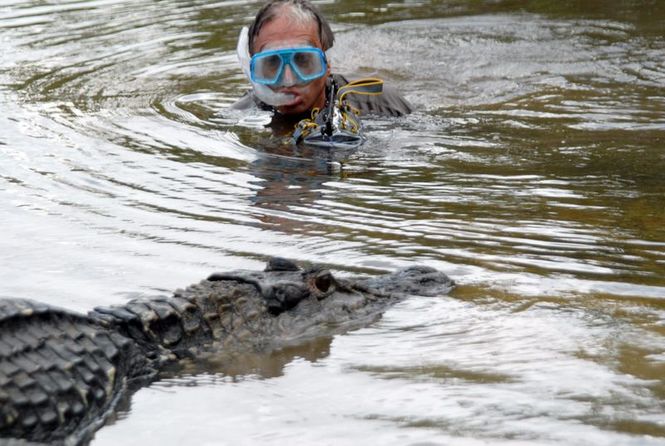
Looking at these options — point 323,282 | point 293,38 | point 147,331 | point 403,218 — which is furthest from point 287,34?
point 147,331

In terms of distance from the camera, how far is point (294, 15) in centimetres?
654

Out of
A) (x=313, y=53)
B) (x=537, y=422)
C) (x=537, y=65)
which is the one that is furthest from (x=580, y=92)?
(x=537, y=422)

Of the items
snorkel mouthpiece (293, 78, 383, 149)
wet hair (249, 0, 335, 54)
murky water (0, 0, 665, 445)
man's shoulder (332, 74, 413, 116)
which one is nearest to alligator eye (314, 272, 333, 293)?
murky water (0, 0, 665, 445)

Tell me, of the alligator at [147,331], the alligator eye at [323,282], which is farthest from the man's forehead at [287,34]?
the alligator eye at [323,282]

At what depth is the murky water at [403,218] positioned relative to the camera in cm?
297

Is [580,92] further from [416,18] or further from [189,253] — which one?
[189,253]

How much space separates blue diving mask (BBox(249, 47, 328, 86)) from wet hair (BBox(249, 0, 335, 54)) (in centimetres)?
23

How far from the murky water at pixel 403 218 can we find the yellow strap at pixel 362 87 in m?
0.24

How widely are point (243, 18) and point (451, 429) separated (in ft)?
29.8

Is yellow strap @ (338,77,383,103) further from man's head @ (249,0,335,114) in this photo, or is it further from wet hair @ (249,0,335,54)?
wet hair @ (249,0,335,54)

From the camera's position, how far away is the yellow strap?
654cm

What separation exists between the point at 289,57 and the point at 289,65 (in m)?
0.05

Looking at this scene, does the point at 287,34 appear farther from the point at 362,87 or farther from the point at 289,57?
the point at 362,87

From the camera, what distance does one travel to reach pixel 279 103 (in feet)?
21.8
